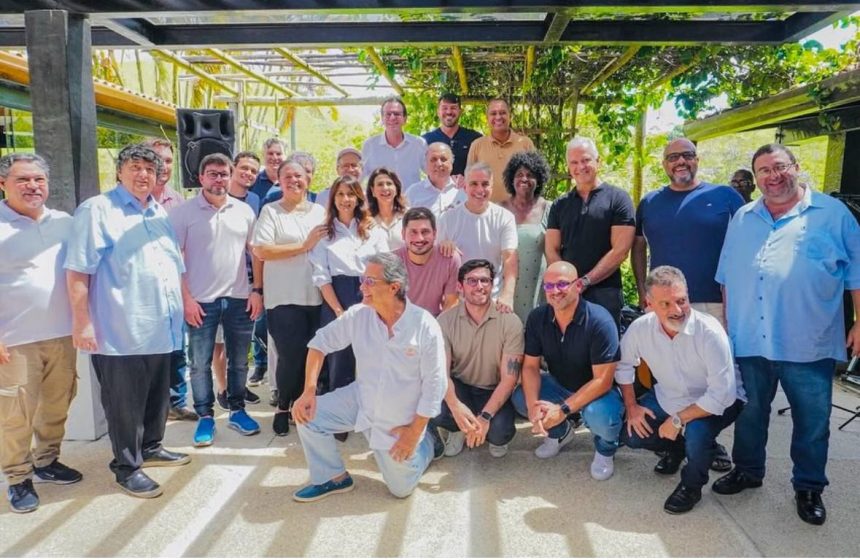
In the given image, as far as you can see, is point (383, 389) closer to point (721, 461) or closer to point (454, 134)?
point (721, 461)

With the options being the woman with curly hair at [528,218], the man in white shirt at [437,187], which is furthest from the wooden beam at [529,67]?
the man in white shirt at [437,187]

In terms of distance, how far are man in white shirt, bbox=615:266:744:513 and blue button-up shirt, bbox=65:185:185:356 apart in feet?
8.17

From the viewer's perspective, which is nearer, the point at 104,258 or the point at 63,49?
→ the point at 104,258

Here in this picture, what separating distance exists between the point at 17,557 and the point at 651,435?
3013mm

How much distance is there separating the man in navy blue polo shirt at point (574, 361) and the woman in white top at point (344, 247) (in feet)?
3.54

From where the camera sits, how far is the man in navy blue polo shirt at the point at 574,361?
3246mm

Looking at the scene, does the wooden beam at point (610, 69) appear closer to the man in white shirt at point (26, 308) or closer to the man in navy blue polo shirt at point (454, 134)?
the man in navy blue polo shirt at point (454, 134)

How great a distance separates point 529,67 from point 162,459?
5.38 metres

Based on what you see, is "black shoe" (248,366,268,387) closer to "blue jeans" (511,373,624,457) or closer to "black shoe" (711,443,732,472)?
"blue jeans" (511,373,624,457)

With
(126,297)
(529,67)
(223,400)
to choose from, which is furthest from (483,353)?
(529,67)

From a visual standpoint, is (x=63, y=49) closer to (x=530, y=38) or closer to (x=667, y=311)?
(x=530, y=38)

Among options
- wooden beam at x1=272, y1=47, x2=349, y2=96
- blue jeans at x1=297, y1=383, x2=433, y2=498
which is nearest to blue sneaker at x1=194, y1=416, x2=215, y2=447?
blue jeans at x1=297, y1=383, x2=433, y2=498

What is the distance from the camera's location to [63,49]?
11.7 ft

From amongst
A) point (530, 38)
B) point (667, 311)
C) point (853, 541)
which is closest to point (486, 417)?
point (667, 311)
